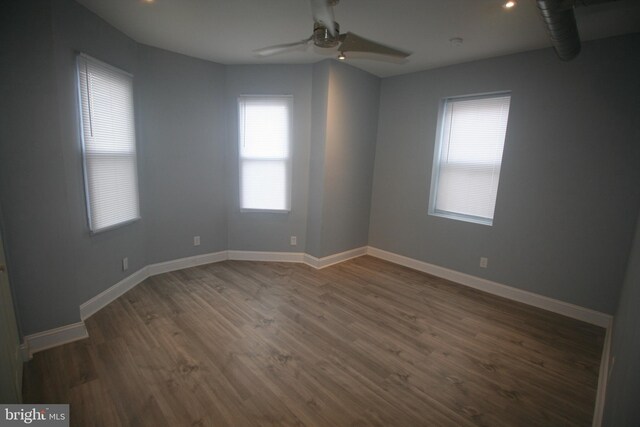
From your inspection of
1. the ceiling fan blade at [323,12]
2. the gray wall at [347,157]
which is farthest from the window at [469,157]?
the ceiling fan blade at [323,12]

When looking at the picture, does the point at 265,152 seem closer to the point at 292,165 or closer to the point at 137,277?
the point at 292,165

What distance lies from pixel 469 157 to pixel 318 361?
10.0 feet

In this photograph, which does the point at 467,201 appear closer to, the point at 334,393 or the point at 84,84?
the point at 334,393

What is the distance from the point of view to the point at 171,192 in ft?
12.1

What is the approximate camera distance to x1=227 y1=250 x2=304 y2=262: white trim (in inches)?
169

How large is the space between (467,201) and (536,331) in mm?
1641

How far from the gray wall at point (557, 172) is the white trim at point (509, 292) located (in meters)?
0.07

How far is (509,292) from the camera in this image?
11.2ft

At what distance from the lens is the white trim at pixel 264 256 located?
4.28m

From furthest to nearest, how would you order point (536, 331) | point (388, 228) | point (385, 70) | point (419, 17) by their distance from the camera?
point (388, 228)
point (385, 70)
point (536, 331)
point (419, 17)

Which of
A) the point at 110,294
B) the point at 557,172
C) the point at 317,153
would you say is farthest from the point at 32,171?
the point at 557,172

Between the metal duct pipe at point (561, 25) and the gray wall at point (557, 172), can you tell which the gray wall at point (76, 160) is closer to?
the gray wall at point (557, 172)

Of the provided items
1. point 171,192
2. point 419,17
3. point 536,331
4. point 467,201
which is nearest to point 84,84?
point 171,192

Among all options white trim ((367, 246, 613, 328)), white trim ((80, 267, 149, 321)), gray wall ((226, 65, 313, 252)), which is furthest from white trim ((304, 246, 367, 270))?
white trim ((80, 267, 149, 321))
